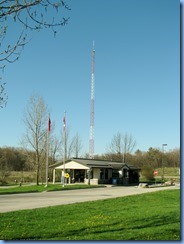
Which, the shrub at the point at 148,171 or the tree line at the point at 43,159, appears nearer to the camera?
the tree line at the point at 43,159

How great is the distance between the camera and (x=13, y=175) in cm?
5062

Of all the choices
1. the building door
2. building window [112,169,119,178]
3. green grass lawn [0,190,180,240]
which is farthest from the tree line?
green grass lawn [0,190,180,240]

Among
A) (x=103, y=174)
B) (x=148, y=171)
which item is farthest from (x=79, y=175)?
(x=148, y=171)

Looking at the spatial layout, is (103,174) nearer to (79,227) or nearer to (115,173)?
(115,173)

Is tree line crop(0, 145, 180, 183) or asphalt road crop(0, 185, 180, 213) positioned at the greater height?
tree line crop(0, 145, 180, 183)

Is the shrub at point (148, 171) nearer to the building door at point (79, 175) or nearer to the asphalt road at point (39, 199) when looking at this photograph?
the building door at point (79, 175)

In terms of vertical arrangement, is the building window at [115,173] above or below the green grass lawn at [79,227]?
below

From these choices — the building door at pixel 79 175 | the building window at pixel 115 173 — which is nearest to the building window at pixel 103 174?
the building window at pixel 115 173

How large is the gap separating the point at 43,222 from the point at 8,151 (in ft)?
157

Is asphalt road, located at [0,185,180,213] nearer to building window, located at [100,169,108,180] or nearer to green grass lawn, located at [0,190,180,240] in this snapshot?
green grass lawn, located at [0,190,180,240]

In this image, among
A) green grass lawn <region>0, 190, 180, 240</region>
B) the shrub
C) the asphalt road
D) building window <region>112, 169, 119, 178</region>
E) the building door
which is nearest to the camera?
green grass lawn <region>0, 190, 180, 240</region>

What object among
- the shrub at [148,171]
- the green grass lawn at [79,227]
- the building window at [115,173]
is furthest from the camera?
the building window at [115,173]

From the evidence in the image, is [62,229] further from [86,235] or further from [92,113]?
[92,113]

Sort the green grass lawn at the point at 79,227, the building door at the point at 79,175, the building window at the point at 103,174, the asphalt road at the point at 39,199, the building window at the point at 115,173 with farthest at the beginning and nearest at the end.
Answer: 1. the building window at the point at 115,173
2. the building window at the point at 103,174
3. the building door at the point at 79,175
4. the asphalt road at the point at 39,199
5. the green grass lawn at the point at 79,227
